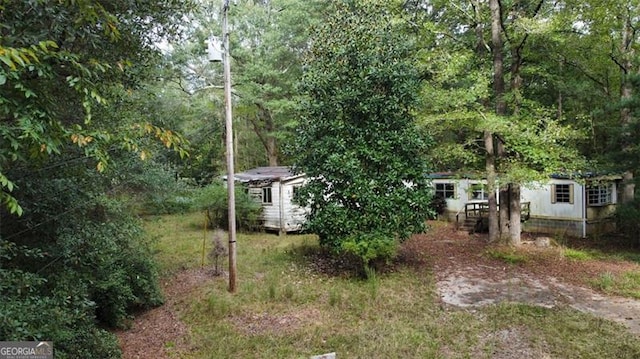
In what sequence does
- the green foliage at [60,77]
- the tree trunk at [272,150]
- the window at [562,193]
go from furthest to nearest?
the tree trunk at [272,150]
the window at [562,193]
the green foliage at [60,77]

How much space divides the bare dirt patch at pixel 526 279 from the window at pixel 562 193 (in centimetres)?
375

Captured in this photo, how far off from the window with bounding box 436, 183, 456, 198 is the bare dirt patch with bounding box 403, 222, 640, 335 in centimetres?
560

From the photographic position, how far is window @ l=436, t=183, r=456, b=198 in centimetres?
1724

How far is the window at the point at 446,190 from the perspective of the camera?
1724 centimetres

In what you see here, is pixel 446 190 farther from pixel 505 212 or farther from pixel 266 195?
pixel 266 195

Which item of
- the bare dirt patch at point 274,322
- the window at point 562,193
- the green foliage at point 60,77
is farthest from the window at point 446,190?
the green foliage at point 60,77

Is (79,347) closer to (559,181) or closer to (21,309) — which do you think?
(21,309)

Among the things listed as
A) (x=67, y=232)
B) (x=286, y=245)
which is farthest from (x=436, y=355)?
(x=286, y=245)

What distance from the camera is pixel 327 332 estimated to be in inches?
228

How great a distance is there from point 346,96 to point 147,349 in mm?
6204

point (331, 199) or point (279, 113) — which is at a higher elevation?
point (279, 113)

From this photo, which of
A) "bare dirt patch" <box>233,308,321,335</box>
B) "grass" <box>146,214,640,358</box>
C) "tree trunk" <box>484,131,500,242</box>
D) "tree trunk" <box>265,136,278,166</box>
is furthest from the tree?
"tree trunk" <box>265,136,278,166</box>

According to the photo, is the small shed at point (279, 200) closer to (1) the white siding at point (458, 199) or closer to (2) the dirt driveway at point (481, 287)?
(2) the dirt driveway at point (481, 287)

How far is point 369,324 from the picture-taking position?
6.00m
